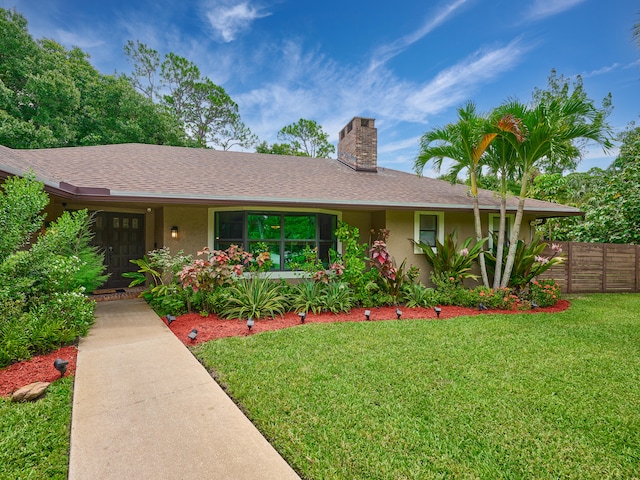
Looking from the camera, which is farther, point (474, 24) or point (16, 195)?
point (474, 24)

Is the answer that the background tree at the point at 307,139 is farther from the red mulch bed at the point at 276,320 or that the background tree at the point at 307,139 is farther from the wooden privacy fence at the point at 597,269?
the red mulch bed at the point at 276,320

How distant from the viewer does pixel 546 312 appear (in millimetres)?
7355

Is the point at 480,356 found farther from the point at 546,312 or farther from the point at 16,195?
the point at 16,195

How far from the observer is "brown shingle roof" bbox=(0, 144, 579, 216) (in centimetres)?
635

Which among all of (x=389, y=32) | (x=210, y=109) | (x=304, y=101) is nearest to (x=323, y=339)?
(x=389, y=32)

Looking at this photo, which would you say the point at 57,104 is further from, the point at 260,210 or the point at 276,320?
the point at 276,320

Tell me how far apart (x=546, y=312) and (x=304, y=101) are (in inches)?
658

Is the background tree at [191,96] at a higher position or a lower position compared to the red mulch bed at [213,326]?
higher

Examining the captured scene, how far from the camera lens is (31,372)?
3.67 metres

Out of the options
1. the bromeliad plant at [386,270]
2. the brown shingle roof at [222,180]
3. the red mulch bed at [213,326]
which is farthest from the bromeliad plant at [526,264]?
the bromeliad plant at [386,270]

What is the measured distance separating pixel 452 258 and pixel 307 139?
22.9 metres

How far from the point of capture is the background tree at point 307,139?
92.9ft

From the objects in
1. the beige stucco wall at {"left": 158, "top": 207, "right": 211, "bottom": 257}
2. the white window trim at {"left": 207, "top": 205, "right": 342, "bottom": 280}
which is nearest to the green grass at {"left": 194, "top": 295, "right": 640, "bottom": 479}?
the white window trim at {"left": 207, "top": 205, "right": 342, "bottom": 280}

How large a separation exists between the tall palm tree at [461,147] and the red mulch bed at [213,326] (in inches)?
92.1
